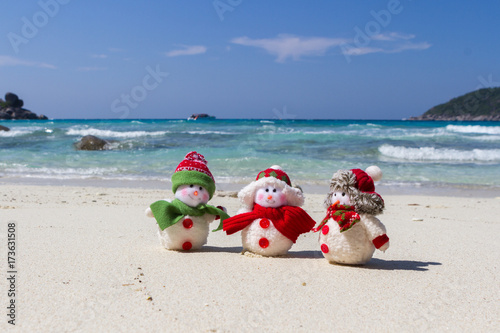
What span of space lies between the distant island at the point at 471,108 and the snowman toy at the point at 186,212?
7079 centimetres

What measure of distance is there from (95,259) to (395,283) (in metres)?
2.26

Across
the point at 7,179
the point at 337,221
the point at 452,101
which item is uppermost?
the point at 452,101

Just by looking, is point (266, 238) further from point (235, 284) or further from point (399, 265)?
point (399, 265)

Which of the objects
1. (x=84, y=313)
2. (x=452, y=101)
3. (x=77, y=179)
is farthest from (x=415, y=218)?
(x=452, y=101)

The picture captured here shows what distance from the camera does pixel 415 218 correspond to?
5730 millimetres

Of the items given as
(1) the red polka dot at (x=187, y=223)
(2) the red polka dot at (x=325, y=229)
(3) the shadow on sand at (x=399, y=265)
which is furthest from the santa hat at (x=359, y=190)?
(1) the red polka dot at (x=187, y=223)

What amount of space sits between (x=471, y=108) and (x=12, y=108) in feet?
263

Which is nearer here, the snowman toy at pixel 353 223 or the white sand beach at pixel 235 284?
the white sand beach at pixel 235 284

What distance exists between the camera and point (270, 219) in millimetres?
3615

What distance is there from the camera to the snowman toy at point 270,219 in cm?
359

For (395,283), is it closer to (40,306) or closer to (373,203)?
(373,203)

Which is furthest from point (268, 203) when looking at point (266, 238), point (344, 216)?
point (344, 216)

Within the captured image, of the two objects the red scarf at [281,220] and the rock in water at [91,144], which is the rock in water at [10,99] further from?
the red scarf at [281,220]

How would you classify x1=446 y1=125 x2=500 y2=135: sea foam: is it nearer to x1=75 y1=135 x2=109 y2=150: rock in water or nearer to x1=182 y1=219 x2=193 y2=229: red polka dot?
x1=75 y1=135 x2=109 y2=150: rock in water
